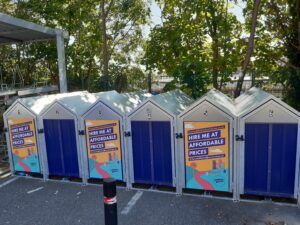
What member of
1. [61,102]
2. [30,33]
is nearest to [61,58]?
[30,33]

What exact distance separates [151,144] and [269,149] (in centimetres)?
207

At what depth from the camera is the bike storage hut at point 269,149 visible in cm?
457

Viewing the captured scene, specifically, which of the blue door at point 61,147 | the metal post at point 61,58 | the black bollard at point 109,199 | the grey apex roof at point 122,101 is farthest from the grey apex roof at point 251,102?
the metal post at point 61,58

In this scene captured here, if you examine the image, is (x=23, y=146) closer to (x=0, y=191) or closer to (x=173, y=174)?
A: (x=0, y=191)

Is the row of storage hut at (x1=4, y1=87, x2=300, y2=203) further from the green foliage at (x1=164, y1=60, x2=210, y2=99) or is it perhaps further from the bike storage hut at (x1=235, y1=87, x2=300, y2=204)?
the green foliage at (x1=164, y1=60, x2=210, y2=99)

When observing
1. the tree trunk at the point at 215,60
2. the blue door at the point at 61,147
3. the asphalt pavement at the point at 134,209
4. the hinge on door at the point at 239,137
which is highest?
the tree trunk at the point at 215,60

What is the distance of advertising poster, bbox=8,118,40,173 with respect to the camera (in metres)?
6.29

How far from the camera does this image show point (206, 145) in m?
5.06

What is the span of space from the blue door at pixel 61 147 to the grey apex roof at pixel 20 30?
4.05 m

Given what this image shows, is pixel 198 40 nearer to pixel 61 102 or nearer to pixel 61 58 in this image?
pixel 61 58

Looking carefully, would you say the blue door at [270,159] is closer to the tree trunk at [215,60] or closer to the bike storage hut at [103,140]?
the bike storage hut at [103,140]

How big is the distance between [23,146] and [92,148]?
175 cm

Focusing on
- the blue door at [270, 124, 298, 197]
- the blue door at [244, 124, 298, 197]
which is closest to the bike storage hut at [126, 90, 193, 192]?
the blue door at [244, 124, 298, 197]

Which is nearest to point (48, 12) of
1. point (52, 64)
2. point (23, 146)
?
point (52, 64)
